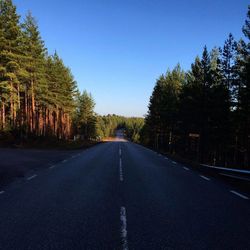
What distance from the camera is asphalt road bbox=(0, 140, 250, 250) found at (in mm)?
5590

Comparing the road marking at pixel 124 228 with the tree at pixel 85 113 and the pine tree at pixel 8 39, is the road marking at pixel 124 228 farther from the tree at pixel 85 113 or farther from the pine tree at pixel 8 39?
the tree at pixel 85 113

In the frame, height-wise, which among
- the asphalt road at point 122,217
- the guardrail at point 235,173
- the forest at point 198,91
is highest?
the forest at point 198,91

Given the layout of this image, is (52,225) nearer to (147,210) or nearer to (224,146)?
(147,210)

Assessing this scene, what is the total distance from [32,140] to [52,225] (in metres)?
39.7

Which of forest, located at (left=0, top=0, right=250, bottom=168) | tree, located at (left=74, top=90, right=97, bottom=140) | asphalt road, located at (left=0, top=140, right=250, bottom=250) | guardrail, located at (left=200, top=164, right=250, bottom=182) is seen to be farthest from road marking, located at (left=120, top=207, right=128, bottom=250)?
tree, located at (left=74, top=90, right=97, bottom=140)

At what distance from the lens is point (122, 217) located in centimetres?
729

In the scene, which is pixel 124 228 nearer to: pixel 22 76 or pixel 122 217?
pixel 122 217

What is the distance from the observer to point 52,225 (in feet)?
21.7

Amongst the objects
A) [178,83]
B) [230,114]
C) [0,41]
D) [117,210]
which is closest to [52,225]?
[117,210]

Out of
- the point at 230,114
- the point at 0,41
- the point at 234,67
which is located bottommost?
the point at 230,114

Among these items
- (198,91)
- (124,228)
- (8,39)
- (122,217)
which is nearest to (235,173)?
(122,217)

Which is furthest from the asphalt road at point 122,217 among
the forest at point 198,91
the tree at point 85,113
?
the tree at point 85,113

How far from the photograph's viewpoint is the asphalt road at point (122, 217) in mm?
5590

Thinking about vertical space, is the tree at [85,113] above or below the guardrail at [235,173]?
above
